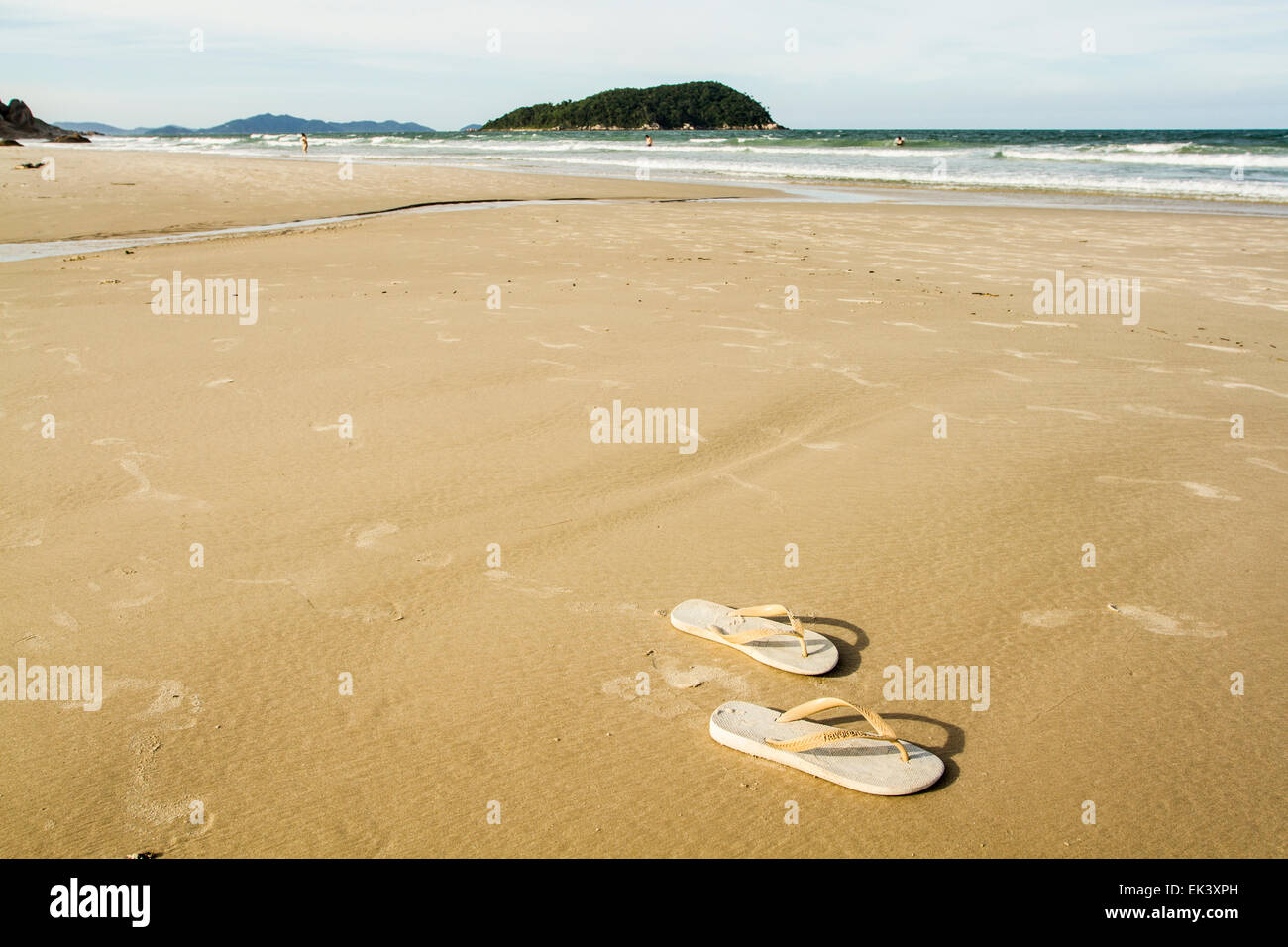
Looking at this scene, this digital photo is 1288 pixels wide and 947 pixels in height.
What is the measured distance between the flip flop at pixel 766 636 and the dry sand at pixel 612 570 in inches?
2.5

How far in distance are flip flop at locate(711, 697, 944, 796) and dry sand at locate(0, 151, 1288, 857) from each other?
47mm

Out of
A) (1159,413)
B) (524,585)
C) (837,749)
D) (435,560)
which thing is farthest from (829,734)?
(1159,413)

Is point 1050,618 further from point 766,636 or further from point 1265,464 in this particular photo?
point 1265,464

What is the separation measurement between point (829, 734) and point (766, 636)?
1.74ft

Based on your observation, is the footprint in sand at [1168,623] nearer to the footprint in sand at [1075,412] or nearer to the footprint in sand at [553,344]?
A: the footprint in sand at [1075,412]

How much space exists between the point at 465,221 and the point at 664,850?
40.6ft

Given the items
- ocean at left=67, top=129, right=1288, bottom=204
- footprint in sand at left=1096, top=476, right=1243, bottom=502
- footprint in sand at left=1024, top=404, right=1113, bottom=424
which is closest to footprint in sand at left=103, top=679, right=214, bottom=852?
footprint in sand at left=1096, top=476, right=1243, bottom=502

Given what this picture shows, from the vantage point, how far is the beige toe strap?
222cm

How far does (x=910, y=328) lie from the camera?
6.54 meters

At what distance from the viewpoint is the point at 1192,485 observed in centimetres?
390

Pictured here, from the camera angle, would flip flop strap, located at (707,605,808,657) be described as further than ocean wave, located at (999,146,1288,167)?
No

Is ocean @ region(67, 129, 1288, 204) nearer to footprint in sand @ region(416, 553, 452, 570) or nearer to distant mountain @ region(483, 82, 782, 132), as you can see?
footprint in sand @ region(416, 553, 452, 570)

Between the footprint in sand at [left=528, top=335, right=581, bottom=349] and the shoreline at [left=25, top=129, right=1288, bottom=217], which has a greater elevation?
the shoreline at [left=25, top=129, right=1288, bottom=217]

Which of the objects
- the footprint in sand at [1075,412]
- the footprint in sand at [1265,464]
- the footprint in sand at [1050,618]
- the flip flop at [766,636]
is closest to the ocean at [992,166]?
the footprint in sand at [1075,412]
